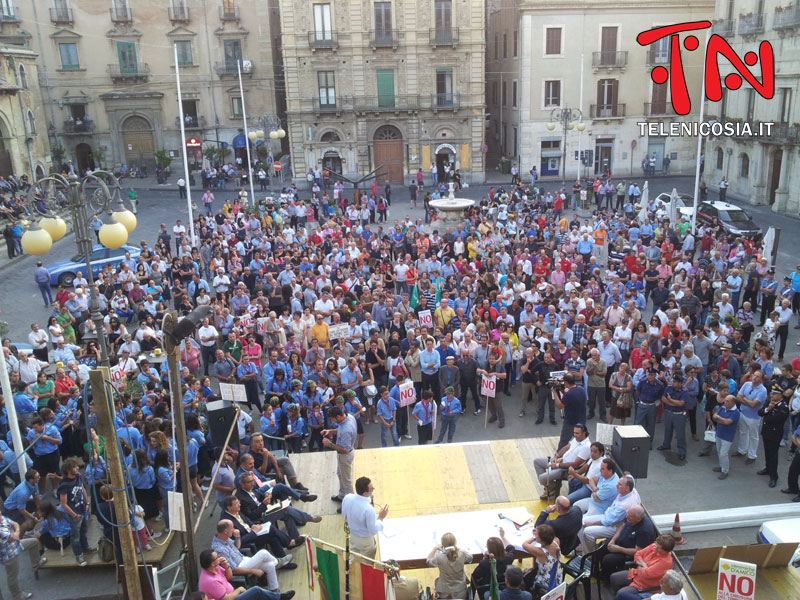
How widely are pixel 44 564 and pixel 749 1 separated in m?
38.6

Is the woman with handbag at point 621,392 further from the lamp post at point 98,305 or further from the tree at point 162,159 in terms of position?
the tree at point 162,159

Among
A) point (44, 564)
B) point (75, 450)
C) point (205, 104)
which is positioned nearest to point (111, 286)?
point (75, 450)

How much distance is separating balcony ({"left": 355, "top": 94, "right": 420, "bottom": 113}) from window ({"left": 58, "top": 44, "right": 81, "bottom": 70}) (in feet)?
62.5

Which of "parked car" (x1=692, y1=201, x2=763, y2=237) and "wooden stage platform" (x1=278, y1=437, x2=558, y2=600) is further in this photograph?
"parked car" (x1=692, y1=201, x2=763, y2=237)

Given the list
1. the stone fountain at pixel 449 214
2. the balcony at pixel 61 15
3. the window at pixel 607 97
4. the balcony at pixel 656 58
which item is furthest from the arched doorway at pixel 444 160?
the balcony at pixel 61 15

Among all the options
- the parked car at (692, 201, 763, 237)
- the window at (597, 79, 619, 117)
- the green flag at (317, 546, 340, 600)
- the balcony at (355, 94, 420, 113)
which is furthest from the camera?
the window at (597, 79, 619, 117)

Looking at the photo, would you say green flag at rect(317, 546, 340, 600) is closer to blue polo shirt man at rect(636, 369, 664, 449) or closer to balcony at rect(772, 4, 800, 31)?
blue polo shirt man at rect(636, 369, 664, 449)

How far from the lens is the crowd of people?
10.6 m

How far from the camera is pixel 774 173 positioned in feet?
115

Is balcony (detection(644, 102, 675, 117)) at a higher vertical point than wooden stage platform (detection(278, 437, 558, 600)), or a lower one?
higher

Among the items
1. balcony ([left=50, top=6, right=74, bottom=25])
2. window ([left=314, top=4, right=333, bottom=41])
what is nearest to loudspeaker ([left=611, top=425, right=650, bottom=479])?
window ([left=314, top=4, right=333, bottom=41])

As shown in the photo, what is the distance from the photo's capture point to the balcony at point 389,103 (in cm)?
4234

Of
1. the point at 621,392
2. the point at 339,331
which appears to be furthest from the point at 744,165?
the point at 339,331

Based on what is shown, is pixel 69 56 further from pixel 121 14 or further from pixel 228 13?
pixel 228 13
